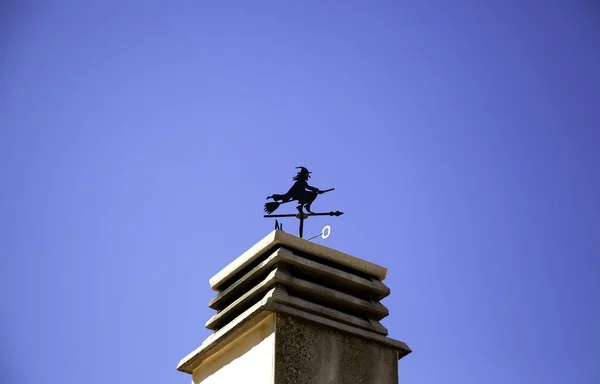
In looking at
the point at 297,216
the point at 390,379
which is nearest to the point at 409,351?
the point at 390,379

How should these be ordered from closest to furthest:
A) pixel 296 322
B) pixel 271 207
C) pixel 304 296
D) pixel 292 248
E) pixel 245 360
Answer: pixel 296 322, pixel 245 360, pixel 304 296, pixel 292 248, pixel 271 207

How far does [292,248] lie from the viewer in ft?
25.8

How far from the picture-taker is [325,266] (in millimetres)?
7914

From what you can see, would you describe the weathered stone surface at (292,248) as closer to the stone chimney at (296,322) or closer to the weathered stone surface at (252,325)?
Result: the stone chimney at (296,322)

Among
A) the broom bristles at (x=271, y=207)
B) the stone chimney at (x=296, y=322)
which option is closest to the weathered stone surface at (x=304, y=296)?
the stone chimney at (x=296, y=322)

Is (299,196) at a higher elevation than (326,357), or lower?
higher

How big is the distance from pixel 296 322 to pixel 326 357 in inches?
14.3

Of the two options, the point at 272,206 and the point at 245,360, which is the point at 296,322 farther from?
the point at 272,206

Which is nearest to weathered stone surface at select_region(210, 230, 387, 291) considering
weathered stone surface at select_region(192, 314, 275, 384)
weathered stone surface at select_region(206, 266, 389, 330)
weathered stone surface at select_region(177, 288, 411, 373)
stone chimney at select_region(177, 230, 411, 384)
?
stone chimney at select_region(177, 230, 411, 384)

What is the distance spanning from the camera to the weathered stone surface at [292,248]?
783 centimetres

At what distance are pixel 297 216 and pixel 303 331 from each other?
1471 mm

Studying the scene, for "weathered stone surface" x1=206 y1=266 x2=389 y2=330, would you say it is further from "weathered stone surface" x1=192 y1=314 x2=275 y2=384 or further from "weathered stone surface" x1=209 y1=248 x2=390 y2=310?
"weathered stone surface" x1=192 y1=314 x2=275 y2=384

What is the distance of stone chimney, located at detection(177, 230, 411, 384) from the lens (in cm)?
733

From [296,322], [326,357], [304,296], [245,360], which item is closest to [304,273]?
[304,296]
